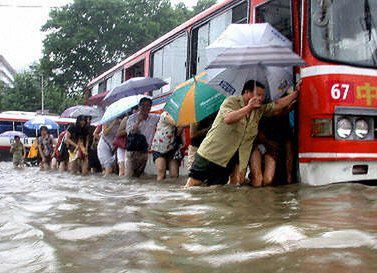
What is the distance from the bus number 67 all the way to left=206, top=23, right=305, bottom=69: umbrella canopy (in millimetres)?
395

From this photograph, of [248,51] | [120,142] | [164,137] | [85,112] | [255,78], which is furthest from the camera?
[85,112]

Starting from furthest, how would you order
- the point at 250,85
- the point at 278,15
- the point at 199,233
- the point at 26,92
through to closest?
the point at 26,92 < the point at 278,15 < the point at 250,85 < the point at 199,233

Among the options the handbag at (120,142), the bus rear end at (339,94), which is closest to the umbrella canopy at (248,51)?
the bus rear end at (339,94)

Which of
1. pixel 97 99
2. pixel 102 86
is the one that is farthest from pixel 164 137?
pixel 102 86

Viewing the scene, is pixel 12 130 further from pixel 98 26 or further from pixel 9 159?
pixel 98 26

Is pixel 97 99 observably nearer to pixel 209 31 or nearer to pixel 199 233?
pixel 209 31

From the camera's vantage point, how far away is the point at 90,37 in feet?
101

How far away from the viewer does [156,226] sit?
3193 mm

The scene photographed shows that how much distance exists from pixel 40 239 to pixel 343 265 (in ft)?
5.38

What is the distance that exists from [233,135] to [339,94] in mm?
1081

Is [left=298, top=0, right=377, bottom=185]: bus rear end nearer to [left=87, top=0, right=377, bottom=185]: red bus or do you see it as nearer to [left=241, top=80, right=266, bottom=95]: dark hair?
[left=87, top=0, right=377, bottom=185]: red bus

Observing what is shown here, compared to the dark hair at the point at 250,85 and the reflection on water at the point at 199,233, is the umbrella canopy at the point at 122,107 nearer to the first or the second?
the dark hair at the point at 250,85

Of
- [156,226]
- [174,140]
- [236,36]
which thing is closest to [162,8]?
[174,140]

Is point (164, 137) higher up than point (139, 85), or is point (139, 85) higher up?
point (139, 85)
